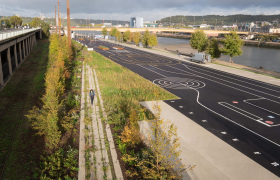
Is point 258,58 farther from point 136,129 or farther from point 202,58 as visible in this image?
point 136,129

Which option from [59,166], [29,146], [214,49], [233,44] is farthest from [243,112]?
[214,49]

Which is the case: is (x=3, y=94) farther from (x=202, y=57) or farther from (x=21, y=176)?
(x=202, y=57)

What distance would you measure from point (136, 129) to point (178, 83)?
1807 cm

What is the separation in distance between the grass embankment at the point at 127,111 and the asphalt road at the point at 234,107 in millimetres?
3390

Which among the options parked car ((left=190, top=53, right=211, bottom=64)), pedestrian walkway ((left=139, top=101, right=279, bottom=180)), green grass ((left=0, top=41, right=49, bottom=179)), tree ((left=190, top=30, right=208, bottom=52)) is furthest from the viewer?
tree ((left=190, top=30, right=208, bottom=52))

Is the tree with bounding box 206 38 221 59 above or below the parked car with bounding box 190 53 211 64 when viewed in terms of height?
above

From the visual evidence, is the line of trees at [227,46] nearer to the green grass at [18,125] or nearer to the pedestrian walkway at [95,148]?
the pedestrian walkway at [95,148]

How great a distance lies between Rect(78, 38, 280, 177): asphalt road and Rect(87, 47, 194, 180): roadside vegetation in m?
3.02

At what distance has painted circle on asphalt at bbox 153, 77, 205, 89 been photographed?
2845cm

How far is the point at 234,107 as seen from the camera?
20.9 metres

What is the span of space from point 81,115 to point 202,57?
3635 cm

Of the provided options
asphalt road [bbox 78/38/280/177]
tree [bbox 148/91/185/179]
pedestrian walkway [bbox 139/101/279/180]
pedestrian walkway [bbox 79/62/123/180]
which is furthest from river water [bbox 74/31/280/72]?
tree [bbox 148/91/185/179]

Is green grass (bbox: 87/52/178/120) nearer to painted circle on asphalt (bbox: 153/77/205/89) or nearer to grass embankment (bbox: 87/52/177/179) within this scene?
grass embankment (bbox: 87/52/177/179)

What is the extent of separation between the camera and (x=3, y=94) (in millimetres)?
21688
